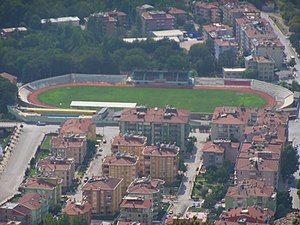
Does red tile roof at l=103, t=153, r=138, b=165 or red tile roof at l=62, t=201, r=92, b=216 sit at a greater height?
red tile roof at l=62, t=201, r=92, b=216

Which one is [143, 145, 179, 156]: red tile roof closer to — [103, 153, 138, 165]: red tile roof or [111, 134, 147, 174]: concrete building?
[111, 134, 147, 174]: concrete building

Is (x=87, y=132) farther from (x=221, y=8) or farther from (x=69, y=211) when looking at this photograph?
(x=221, y=8)

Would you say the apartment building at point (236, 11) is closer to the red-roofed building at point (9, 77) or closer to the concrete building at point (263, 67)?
the concrete building at point (263, 67)

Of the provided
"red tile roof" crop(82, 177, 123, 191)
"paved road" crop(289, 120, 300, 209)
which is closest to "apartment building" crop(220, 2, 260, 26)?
"paved road" crop(289, 120, 300, 209)

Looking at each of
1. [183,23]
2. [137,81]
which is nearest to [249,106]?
[137,81]

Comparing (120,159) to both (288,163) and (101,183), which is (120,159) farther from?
(288,163)

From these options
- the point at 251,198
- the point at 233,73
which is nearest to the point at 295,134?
the point at 233,73
